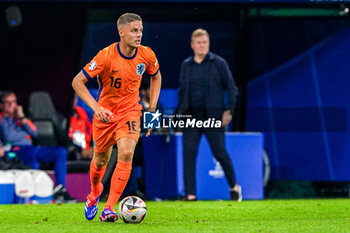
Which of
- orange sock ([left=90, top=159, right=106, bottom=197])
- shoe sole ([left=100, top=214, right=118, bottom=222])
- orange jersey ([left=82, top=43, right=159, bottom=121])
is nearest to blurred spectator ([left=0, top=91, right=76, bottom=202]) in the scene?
orange sock ([left=90, top=159, right=106, bottom=197])

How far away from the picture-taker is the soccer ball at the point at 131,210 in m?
8.26

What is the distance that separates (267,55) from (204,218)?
4915 mm

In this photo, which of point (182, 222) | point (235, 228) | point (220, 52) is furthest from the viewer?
point (220, 52)

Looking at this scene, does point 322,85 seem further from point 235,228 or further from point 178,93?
point 235,228

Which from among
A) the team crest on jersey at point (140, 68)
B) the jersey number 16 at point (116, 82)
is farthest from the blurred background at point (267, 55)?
the jersey number 16 at point (116, 82)

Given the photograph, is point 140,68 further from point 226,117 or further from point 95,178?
point 226,117

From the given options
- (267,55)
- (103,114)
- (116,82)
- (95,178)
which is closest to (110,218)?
(95,178)

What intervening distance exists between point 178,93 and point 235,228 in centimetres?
473

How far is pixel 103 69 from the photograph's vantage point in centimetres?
863

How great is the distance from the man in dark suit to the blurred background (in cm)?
64

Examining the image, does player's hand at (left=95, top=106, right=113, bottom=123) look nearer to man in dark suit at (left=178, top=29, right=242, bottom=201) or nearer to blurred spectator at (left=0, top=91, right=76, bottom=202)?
man in dark suit at (left=178, top=29, right=242, bottom=201)

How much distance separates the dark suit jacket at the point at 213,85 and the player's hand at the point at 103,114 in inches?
160

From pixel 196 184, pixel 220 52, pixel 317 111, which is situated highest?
pixel 220 52

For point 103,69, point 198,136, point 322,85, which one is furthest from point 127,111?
point 322,85
